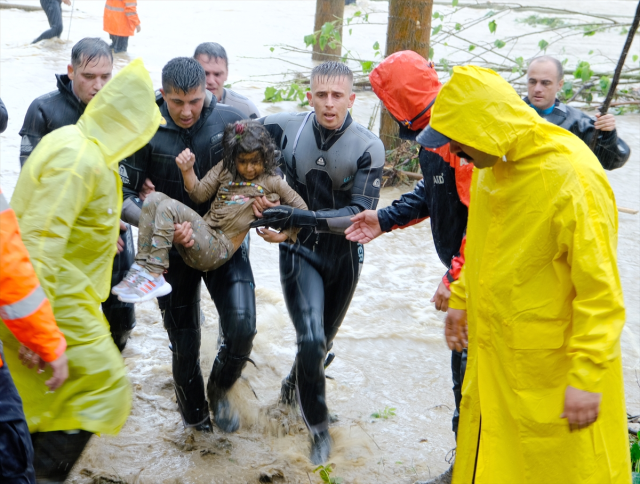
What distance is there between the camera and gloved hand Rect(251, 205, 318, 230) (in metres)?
3.78

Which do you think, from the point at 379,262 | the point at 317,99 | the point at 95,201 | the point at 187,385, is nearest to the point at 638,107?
the point at 379,262

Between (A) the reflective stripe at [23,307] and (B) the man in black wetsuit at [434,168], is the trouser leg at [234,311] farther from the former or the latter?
(A) the reflective stripe at [23,307]

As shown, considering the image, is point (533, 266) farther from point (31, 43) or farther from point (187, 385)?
point (31, 43)

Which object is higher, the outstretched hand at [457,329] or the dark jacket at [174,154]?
the dark jacket at [174,154]

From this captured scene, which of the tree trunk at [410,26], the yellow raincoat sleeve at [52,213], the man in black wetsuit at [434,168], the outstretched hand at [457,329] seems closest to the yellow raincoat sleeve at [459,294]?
the outstretched hand at [457,329]

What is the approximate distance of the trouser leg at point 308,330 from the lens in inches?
149

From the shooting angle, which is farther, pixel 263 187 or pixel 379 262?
pixel 379 262

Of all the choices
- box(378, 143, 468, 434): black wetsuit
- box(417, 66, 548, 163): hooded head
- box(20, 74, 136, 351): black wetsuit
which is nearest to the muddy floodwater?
box(378, 143, 468, 434): black wetsuit

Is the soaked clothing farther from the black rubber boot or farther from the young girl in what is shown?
the black rubber boot

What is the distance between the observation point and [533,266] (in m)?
2.48

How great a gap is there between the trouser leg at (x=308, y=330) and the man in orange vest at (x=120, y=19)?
37.6 ft

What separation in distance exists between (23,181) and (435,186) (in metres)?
1.90

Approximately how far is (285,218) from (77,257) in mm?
1317

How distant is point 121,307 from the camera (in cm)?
486
